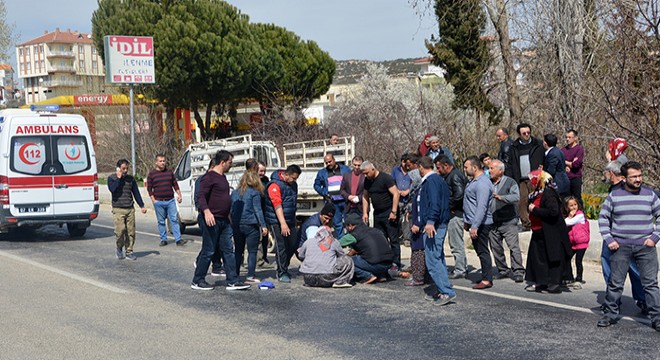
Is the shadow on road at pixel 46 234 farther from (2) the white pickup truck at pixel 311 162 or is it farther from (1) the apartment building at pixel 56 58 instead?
(1) the apartment building at pixel 56 58

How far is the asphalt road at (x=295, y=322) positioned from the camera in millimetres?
7484

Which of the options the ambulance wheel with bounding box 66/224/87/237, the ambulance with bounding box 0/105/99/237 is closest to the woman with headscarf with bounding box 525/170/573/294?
the ambulance with bounding box 0/105/99/237

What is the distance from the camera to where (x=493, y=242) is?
10.9 meters

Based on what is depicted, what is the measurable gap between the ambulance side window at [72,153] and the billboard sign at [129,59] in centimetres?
1310

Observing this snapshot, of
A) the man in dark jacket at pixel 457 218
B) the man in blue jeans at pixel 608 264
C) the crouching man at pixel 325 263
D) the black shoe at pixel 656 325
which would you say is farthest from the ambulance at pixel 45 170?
the black shoe at pixel 656 325

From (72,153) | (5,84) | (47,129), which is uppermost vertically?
(5,84)

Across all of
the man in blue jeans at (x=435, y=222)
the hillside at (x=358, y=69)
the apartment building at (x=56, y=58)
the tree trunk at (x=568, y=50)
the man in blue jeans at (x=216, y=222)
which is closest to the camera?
the man in blue jeans at (x=435, y=222)

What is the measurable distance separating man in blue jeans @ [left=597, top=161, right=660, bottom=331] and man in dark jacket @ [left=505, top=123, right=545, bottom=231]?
14.6ft

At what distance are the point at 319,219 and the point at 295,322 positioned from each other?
8.84 ft

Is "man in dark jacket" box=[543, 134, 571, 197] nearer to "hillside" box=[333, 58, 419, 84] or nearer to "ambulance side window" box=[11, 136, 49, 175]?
"ambulance side window" box=[11, 136, 49, 175]

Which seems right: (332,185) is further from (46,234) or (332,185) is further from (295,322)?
(46,234)

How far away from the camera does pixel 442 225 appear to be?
9.74m

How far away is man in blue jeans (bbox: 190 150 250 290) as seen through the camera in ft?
34.6

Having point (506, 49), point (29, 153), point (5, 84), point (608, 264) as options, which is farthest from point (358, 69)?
point (608, 264)
